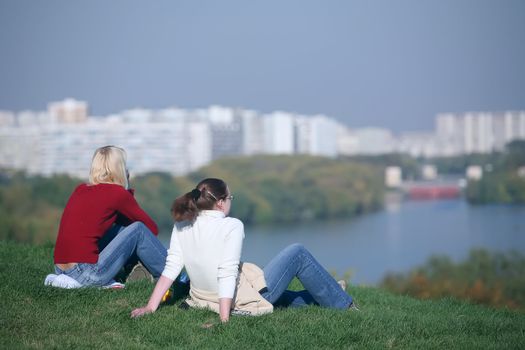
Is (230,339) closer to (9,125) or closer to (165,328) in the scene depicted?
(165,328)

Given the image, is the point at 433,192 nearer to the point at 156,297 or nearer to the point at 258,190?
the point at 258,190

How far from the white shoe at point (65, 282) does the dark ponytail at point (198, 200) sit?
778 millimetres

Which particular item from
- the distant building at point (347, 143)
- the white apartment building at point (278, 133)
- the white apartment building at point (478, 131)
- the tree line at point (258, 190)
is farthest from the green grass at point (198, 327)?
the distant building at point (347, 143)

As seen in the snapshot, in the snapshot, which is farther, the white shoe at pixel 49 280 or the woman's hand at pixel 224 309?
the white shoe at pixel 49 280

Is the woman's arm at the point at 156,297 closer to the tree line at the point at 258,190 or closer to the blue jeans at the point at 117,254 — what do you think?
the blue jeans at the point at 117,254

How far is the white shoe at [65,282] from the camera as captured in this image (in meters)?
4.03

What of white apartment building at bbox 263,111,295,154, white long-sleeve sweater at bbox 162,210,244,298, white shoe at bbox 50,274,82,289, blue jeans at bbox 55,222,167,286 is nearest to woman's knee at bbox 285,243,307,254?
white long-sleeve sweater at bbox 162,210,244,298

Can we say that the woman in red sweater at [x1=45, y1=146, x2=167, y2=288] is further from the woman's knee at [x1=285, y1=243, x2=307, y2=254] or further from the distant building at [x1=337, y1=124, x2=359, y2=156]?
the distant building at [x1=337, y1=124, x2=359, y2=156]

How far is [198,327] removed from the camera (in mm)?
3600

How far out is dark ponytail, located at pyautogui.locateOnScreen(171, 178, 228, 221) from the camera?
11.7ft

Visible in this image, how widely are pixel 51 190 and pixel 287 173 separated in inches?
1101

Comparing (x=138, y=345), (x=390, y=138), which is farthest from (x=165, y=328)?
(x=390, y=138)

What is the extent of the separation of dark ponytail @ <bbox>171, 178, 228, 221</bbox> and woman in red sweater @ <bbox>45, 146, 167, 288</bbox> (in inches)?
23.5

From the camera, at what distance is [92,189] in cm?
409
